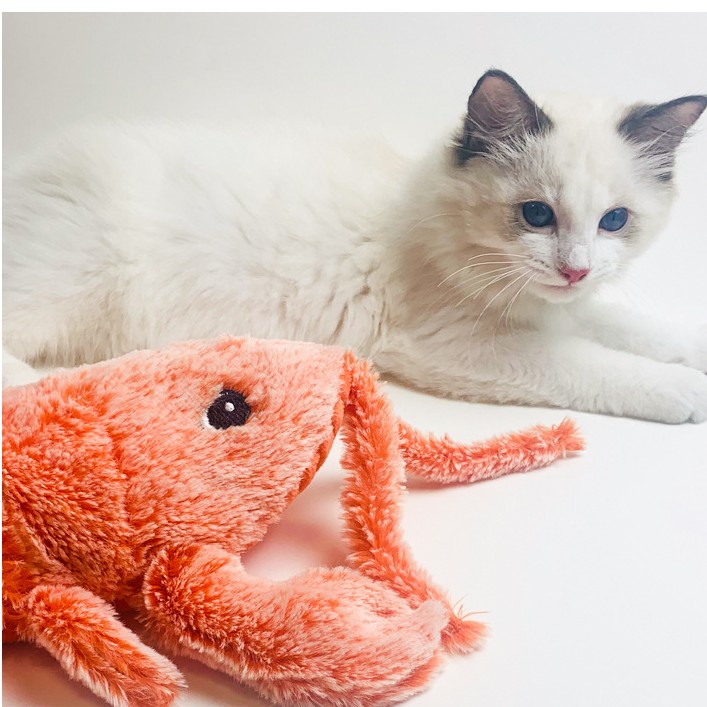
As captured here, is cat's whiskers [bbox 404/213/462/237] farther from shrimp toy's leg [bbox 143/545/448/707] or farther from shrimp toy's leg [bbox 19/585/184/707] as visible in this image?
shrimp toy's leg [bbox 19/585/184/707]

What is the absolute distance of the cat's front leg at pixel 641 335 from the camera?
1799mm

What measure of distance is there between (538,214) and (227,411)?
2.61 ft

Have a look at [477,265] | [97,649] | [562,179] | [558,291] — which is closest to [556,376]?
[558,291]

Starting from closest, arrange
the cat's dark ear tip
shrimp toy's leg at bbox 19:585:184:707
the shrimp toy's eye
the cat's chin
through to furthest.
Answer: shrimp toy's leg at bbox 19:585:184:707 < the shrimp toy's eye < the cat's dark ear tip < the cat's chin

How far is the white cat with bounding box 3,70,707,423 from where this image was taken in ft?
4.85

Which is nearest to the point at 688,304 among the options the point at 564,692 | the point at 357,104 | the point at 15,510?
the point at 357,104

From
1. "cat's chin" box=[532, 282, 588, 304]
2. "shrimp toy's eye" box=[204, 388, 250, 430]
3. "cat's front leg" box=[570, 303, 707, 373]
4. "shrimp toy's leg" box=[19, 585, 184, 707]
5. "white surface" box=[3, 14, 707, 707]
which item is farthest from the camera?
"cat's front leg" box=[570, 303, 707, 373]

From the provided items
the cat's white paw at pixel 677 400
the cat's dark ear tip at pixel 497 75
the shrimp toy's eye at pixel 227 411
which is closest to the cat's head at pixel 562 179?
the cat's dark ear tip at pixel 497 75

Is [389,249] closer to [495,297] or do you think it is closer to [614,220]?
[495,297]

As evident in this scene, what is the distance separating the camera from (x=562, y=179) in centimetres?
144

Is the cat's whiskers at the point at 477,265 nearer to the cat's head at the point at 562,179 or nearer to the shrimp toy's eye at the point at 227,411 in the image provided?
the cat's head at the point at 562,179

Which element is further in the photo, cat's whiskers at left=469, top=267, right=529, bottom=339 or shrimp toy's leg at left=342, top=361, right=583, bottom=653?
cat's whiskers at left=469, top=267, right=529, bottom=339

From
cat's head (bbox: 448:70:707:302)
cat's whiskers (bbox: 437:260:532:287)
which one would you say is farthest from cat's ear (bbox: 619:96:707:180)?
cat's whiskers (bbox: 437:260:532:287)

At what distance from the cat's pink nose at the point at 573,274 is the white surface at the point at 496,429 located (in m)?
0.31
